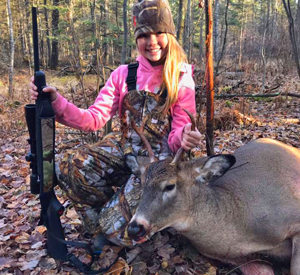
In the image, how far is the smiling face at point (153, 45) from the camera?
3.20m

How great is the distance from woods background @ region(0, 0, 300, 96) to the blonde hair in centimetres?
92

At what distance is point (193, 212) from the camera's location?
2.71 m

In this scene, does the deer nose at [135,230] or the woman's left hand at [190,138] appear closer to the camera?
the deer nose at [135,230]

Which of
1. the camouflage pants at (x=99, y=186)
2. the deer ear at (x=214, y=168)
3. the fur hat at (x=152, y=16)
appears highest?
the fur hat at (x=152, y=16)

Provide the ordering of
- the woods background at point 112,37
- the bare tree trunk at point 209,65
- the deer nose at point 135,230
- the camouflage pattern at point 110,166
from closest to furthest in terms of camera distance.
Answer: the deer nose at point 135,230 → the camouflage pattern at point 110,166 → the bare tree trunk at point 209,65 → the woods background at point 112,37

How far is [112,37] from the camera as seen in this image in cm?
1945

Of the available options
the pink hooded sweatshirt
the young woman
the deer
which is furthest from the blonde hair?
the deer

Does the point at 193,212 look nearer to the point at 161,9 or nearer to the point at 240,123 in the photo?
the point at 161,9

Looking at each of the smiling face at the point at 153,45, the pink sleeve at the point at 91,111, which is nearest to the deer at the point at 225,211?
the pink sleeve at the point at 91,111

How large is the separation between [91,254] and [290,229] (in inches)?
74.8

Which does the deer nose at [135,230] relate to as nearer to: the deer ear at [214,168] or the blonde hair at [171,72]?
the deer ear at [214,168]

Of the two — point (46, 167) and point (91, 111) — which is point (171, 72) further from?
point (46, 167)

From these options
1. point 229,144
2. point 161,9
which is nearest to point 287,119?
point 229,144

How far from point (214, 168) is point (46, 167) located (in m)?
1.60
